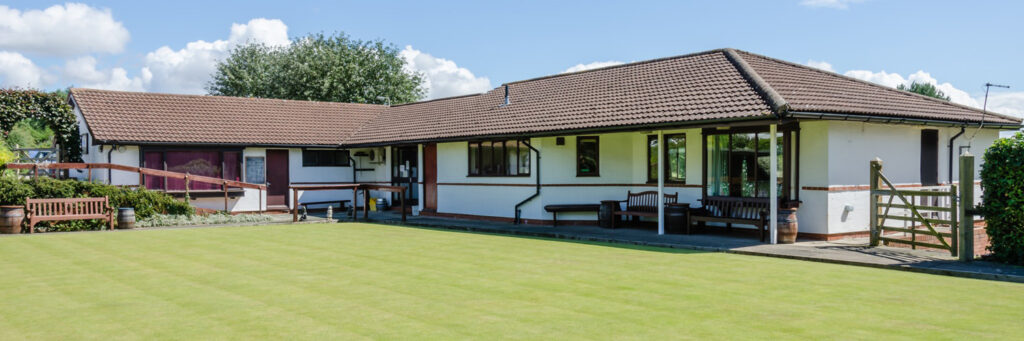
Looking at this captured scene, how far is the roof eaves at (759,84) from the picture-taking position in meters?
12.8

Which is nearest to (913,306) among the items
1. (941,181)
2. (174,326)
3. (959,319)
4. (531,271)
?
(959,319)

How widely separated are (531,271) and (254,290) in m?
3.69

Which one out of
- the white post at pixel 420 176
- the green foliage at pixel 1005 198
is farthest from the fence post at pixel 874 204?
the white post at pixel 420 176

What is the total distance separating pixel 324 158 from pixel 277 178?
77.1 inches

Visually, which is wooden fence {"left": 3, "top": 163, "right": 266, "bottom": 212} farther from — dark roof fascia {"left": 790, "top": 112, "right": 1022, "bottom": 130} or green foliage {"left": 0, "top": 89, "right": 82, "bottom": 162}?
dark roof fascia {"left": 790, "top": 112, "right": 1022, "bottom": 130}

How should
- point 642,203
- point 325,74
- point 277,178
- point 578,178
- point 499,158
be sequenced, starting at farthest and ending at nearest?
point 325,74 < point 277,178 < point 499,158 < point 578,178 < point 642,203

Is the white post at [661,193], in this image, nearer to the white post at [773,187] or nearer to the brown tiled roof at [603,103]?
the brown tiled roof at [603,103]

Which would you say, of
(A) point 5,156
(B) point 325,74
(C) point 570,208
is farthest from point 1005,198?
(B) point 325,74

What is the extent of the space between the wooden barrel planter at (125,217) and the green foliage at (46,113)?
27.0 ft

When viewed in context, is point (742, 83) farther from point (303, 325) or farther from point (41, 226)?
point (41, 226)

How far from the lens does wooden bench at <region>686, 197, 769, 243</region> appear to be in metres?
14.0

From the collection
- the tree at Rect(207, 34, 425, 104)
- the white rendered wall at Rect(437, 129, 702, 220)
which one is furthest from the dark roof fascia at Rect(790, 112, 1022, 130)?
the tree at Rect(207, 34, 425, 104)

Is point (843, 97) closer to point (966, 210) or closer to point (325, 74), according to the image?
point (966, 210)

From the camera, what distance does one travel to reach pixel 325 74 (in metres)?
42.3
